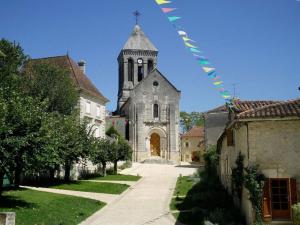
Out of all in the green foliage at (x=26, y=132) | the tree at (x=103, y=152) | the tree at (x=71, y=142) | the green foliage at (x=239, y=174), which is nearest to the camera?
the green foliage at (x=239, y=174)

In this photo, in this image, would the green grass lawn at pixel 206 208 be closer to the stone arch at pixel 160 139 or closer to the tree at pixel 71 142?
the tree at pixel 71 142

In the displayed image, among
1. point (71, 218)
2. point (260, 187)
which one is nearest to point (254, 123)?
point (260, 187)

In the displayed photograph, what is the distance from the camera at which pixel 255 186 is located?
1437 centimetres

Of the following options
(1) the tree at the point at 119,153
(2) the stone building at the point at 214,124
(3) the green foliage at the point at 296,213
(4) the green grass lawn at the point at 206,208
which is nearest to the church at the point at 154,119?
(1) the tree at the point at 119,153

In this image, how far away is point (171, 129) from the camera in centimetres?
5841

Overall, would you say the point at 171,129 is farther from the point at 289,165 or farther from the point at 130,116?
the point at 289,165

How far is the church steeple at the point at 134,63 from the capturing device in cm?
Answer: 6900

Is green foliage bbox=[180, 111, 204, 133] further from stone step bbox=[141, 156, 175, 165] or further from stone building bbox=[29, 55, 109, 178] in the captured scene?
stone building bbox=[29, 55, 109, 178]

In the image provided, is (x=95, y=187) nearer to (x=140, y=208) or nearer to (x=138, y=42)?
(x=140, y=208)

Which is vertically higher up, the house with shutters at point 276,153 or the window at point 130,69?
the window at point 130,69

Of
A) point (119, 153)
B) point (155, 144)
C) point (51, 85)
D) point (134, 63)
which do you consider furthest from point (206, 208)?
point (134, 63)

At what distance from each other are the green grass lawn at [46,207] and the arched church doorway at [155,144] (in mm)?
37088

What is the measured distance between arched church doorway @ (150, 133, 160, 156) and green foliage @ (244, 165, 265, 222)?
147 ft

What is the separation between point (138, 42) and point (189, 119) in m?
27.5
